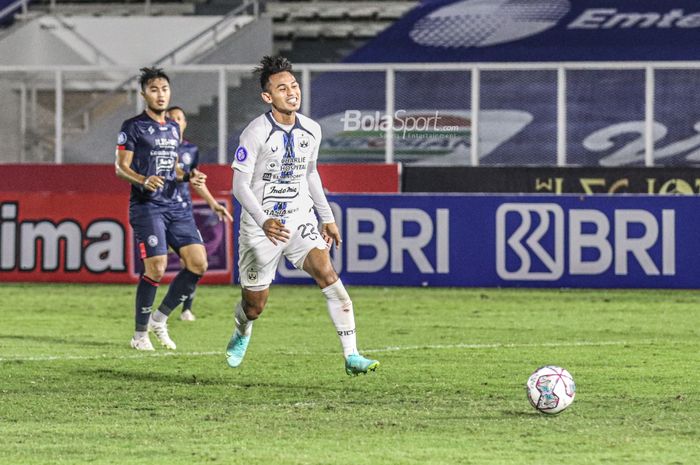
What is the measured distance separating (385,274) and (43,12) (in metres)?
11.9

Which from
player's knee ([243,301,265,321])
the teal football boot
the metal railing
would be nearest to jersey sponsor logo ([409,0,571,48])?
the metal railing

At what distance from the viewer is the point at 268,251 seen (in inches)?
410

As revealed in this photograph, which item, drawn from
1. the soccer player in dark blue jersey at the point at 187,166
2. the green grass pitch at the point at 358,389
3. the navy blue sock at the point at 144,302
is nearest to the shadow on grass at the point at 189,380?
the green grass pitch at the point at 358,389

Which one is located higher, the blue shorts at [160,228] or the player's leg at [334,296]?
the blue shorts at [160,228]

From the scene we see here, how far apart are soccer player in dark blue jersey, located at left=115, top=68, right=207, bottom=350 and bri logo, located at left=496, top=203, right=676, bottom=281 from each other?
7.14 m

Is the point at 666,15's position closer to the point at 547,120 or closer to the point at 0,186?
the point at 547,120

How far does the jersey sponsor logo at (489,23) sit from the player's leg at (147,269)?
15.0 meters

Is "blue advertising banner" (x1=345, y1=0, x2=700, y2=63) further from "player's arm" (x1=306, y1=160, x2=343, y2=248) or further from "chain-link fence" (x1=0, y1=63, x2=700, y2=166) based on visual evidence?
"player's arm" (x1=306, y1=160, x2=343, y2=248)

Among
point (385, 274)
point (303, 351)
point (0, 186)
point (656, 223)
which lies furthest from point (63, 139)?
point (303, 351)

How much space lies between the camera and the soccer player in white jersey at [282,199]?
33.2 feet

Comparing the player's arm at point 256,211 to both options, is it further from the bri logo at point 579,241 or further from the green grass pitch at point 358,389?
the bri logo at point 579,241

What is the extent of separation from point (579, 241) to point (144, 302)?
27.3 ft

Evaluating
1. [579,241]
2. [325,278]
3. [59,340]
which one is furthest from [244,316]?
[579,241]

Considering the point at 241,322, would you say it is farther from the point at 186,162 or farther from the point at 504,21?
the point at 504,21
